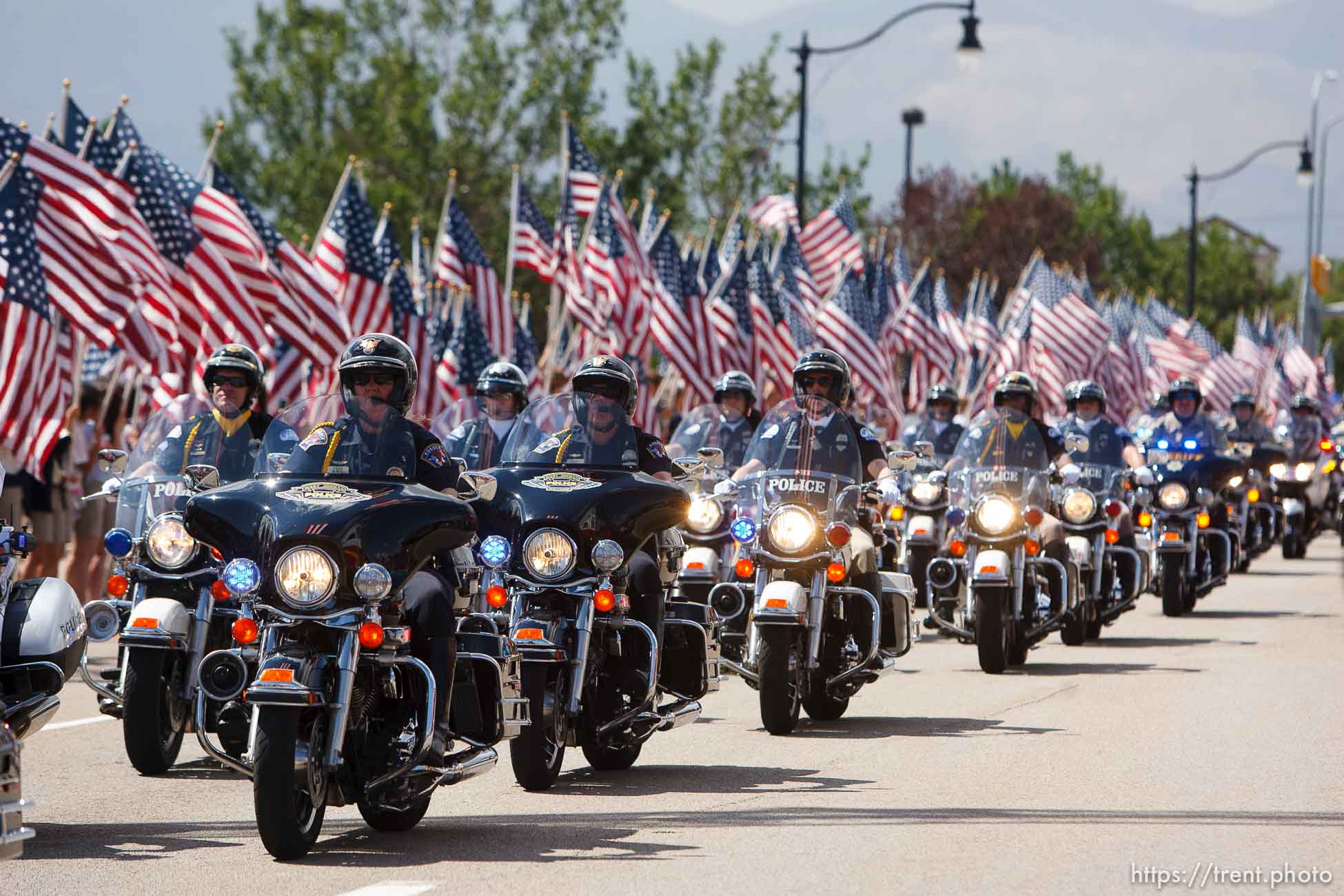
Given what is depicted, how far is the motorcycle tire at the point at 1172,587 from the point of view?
68.9 ft

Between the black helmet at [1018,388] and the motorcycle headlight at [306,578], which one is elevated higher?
the black helmet at [1018,388]

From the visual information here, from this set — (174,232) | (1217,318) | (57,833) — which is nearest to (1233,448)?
(174,232)

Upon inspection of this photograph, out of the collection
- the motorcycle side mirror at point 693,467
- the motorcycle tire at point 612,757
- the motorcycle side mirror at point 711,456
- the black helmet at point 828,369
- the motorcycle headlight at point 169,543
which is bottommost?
the motorcycle tire at point 612,757

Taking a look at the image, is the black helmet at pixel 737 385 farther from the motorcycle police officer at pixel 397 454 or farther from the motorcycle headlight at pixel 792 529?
the motorcycle police officer at pixel 397 454

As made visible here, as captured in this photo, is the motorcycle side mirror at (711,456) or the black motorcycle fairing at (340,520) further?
the motorcycle side mirror at (711,456)

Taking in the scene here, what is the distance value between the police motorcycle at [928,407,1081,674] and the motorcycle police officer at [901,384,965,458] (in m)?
5.90

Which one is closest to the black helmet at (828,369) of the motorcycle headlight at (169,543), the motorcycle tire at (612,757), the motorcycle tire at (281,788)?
the motorcycle tire at (612,757)

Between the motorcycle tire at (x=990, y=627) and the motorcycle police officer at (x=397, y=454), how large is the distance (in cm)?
703

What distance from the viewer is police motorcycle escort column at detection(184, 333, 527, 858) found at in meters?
7.62

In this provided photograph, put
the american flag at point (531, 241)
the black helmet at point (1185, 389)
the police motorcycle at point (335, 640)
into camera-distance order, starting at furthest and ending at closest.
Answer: the american flag at point (531, 241) < the black helmet at point (1185, 389) < the police motorcycle at point (335, 640)

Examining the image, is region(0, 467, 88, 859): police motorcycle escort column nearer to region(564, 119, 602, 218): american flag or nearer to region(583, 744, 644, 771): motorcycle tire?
region(583, 744, 644, 771): motorcycle tire

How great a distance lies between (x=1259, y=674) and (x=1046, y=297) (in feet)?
77.9

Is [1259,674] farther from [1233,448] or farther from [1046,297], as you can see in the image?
[1046,297]

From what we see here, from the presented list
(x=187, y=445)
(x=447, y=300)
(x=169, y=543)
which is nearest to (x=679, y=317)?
(x=447, y=300)
